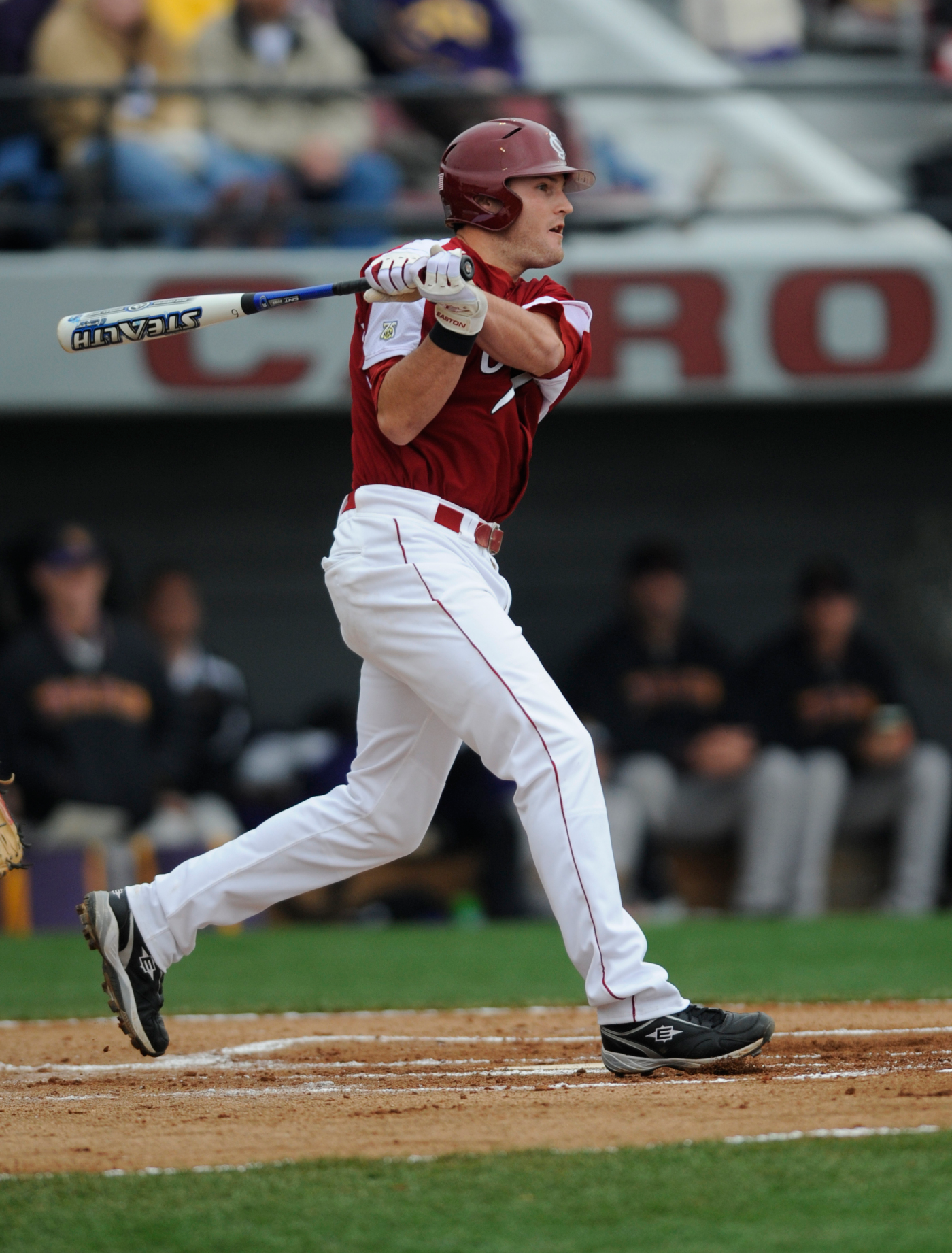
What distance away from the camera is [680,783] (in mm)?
8047

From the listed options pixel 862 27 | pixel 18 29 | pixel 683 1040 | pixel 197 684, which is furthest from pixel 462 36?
pixel 683 1040

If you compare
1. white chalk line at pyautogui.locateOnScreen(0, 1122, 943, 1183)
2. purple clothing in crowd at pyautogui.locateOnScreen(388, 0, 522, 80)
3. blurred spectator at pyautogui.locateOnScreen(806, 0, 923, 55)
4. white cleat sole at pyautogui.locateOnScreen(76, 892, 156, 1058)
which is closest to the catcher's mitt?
white cleat sole at pyautogui.locateOnScreen(76, 892, 156, 1058)

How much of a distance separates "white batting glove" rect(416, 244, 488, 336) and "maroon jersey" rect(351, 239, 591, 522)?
0.19 m

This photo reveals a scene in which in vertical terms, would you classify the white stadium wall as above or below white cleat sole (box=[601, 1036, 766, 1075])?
above

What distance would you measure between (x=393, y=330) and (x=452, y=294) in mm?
272

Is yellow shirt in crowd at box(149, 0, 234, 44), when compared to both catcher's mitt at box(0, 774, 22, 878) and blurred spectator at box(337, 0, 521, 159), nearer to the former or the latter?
blurred spectator at box(337, 0, 521, 159)

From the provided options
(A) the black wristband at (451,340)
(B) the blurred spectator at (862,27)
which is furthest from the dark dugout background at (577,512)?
(A) the black wristband at (451,340)

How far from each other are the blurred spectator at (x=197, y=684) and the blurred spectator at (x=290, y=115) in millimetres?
1765

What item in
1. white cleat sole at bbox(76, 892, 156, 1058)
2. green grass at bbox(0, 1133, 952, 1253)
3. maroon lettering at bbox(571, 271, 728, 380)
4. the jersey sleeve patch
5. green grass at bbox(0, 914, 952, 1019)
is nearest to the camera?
green grass at bbox(0, 1133, 952, 1253)

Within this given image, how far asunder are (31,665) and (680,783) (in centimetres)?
293

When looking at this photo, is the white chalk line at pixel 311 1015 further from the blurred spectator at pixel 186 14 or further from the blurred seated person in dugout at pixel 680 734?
the blurred spectator at pixel 186 14

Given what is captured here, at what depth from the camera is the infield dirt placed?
103 inches

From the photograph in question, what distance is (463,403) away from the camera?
10.8ft

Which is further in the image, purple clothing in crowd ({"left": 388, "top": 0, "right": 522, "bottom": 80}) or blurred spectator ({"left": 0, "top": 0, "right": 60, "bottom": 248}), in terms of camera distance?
purple clothing in crowd ({"left": 388, "top": 0, "right": 522, "bottom": 80})
